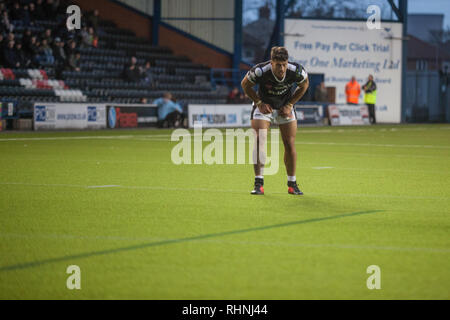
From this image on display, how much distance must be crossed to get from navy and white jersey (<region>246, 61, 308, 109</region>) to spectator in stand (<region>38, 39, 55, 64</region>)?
76.4ft

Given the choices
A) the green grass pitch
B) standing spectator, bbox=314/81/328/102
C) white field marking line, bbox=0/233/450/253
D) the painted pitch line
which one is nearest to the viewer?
the green grass pitch

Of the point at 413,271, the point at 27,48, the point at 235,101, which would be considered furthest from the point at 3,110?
the point at 413,271

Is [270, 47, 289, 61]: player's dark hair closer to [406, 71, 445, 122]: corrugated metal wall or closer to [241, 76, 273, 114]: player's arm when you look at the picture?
[241, 76, 273, 114]: player's arm

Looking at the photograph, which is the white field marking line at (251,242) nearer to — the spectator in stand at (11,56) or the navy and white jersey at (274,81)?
the navy and white jersey at (274,81)

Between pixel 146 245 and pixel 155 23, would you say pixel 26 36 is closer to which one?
pixel 155 23

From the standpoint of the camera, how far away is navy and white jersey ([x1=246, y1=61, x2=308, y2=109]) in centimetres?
1107

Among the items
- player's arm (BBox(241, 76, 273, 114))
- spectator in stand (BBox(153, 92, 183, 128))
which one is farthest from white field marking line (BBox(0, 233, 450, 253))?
spectator in stand (BBox(153, 92, 183, 128))

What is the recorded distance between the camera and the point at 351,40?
45.3 m

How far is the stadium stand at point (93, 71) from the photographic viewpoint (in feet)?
103

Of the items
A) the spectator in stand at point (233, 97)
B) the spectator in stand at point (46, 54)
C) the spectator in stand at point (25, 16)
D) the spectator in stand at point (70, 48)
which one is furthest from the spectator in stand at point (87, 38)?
the spectator in stand at point (233, 97)

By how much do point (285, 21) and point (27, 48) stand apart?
16.1m

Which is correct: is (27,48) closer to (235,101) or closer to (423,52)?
(235,101)

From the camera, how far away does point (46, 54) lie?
3334 centimetres

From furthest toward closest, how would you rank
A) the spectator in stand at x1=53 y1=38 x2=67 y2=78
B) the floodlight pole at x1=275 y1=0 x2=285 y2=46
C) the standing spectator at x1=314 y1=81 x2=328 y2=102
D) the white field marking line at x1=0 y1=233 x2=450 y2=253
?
the floodlight pole at x1=275 y1=0 x2=285 y2=46 → the standing spectator at x1=314 y1=81 x2=328 y2=102 → the spectator in stand at x1=53 y1=38 x2=67 y2=78 → the white field marking line at x1=0 y1=233 x2=450 y2=253
